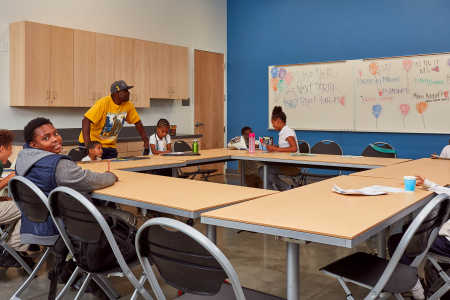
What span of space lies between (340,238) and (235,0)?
6.99 metres

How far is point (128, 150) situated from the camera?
5797 mm

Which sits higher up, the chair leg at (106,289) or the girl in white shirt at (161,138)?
the girl in white shirt at (161,138)

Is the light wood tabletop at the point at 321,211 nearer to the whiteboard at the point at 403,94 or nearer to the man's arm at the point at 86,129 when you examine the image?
the man's arm at the point at 86,129

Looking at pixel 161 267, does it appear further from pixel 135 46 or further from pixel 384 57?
pixel 384 57

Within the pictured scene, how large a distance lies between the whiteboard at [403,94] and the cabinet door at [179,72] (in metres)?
2.64

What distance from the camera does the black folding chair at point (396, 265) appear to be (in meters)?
1.60

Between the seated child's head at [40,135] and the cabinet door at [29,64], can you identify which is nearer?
the seated child's head at [40,135]

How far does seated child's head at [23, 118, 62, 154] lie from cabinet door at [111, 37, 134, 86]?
11.3 ft

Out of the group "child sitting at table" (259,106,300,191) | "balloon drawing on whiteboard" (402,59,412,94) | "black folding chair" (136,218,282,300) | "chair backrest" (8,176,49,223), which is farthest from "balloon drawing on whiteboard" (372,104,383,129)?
"black folding chair" (136,218,282,300)

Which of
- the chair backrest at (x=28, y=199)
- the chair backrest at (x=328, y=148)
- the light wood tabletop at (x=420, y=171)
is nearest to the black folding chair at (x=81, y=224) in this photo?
the chair backrest at (x=28, y=199)

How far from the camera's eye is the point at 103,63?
567cm

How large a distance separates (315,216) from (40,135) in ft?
5.43

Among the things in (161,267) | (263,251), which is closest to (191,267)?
(161,267)

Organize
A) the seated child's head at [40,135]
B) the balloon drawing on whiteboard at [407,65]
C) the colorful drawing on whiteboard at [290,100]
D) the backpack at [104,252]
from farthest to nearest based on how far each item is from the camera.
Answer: the colorful drawing on whiteboard at [290,100] → the balloon drawing on whiteboard at [407,65] → the seated child's head at [40,135] → the backpack at [104,252]
